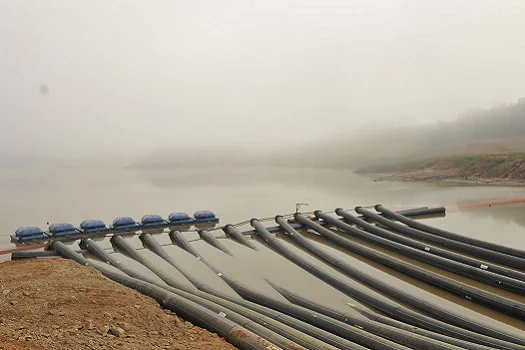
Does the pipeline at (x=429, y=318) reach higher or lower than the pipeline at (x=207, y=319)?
lower

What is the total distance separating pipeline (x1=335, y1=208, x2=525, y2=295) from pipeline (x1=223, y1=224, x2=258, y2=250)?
5.83 m

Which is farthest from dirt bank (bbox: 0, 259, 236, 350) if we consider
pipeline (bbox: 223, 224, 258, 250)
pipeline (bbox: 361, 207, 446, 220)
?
pipeline (bbox: 361, 207, 446, 220)

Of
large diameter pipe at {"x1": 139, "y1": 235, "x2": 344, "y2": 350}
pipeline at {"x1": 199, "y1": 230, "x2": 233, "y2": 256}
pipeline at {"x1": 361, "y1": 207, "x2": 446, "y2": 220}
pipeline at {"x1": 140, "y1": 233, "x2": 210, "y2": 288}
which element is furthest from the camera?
pipeline at {"x1": 361, "y1": 207, "x2": 446, "y2": 220}

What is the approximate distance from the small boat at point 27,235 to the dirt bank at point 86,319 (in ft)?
28.1

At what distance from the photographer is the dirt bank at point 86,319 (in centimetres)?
523

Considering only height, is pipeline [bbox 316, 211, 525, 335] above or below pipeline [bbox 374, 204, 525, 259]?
below

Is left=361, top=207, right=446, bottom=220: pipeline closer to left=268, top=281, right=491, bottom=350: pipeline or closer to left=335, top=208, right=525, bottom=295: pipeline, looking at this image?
left=335, top=208, right=525, bottom=295: pipeline

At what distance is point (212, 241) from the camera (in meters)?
16.3

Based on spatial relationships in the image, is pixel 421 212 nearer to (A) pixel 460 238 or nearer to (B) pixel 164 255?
(A) pixel 460 238

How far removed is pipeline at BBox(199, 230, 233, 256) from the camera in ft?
50.8

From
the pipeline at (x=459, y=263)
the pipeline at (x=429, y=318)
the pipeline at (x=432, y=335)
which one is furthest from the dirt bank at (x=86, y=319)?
the pipeline at (x=459, y=263)

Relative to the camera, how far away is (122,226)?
59.6 ft

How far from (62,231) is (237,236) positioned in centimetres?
898

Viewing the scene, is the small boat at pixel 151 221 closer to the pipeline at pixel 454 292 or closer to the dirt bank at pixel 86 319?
the dirt bank at pixel 86 319
